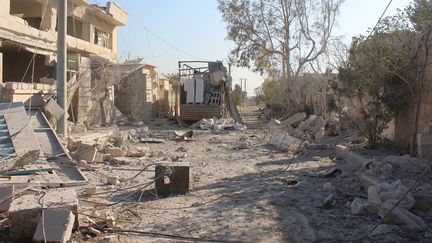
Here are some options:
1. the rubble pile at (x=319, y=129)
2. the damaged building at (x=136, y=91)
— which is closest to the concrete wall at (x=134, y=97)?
the damaged building at (x=136, y=91)

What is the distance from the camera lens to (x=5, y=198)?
5.64 m

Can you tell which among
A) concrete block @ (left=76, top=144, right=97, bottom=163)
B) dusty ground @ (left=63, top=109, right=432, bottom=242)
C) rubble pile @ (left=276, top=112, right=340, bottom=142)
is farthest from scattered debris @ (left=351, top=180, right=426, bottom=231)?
rubble pile @ (left=276, top=112, right=340, bottom=142)

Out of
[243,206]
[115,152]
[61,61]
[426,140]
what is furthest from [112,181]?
[426,140]

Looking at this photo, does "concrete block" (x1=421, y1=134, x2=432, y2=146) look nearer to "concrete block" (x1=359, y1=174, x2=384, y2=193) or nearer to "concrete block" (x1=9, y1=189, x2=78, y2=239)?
"concrete block" (x1=359, y1=174, x2=384, y2=193)

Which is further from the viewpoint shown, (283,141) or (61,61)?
(283,141)

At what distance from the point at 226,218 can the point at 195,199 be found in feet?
3.93

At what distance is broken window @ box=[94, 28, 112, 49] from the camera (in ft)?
89.2

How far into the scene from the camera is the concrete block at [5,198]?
564 cm

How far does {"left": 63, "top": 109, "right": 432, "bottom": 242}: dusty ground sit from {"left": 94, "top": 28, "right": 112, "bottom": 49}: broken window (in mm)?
17517

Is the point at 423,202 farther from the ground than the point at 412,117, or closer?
closer

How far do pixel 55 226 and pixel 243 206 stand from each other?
285cm

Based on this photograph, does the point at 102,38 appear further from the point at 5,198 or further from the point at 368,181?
the point at 5,198

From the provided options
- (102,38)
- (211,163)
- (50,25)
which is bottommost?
(211,163)

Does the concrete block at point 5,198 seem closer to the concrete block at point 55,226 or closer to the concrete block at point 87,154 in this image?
the concrete block at point 55,226
